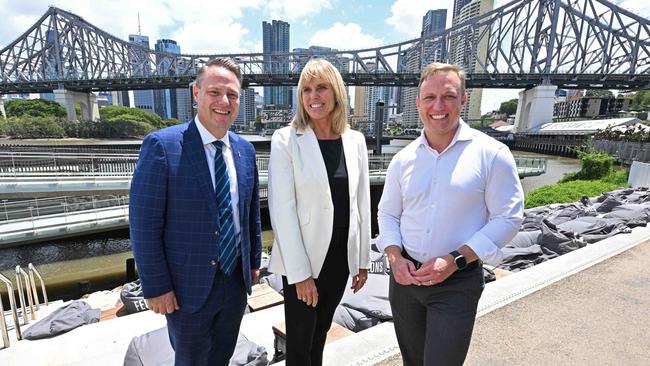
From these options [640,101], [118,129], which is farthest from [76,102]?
[640,101]

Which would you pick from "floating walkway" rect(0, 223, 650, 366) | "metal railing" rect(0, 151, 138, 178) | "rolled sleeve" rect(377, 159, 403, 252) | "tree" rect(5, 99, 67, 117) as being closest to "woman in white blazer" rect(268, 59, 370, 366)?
"rolled sleeve" rect(377, 159, 403, 252)

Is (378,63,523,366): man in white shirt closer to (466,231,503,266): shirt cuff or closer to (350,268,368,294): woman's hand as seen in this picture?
(466,231,503,266): shirt cuff

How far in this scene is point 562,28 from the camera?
6053 centimetres

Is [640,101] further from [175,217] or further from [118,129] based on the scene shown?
[175,217]

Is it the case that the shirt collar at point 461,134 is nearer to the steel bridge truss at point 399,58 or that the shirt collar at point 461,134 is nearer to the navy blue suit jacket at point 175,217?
the navy blue suit jacket at point 175,217

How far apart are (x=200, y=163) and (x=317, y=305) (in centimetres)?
100

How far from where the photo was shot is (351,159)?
1998 mm

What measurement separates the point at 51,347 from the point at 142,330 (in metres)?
0.99

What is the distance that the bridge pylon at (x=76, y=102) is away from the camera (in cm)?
5516

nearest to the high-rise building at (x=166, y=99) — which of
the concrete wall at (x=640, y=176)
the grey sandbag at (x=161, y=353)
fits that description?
the concrete wall at (x=640, y=176)

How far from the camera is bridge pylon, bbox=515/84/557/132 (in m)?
52.7

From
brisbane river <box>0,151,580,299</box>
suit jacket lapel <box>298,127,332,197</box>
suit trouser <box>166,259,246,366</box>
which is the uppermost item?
suit jacket lapel <box>298,127,332,197</box>

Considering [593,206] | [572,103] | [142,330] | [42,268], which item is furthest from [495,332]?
[572,103]

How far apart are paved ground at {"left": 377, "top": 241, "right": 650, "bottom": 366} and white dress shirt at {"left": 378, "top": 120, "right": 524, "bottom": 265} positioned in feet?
3.98
